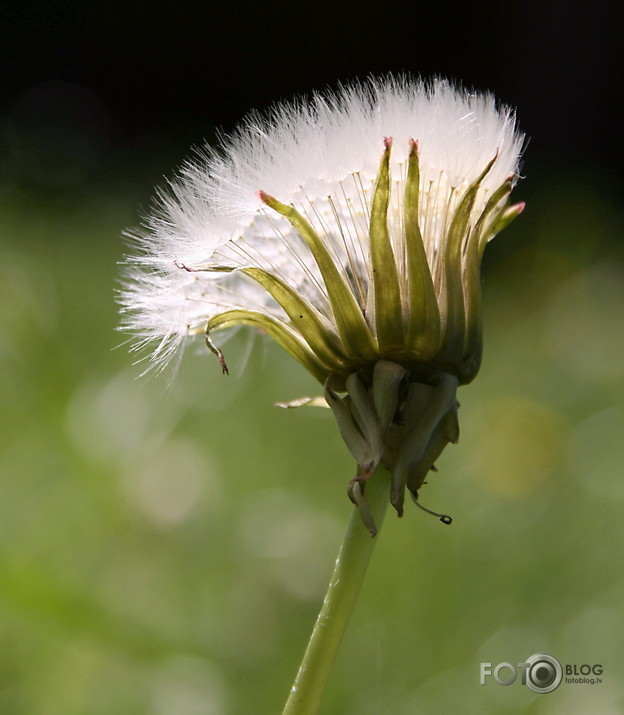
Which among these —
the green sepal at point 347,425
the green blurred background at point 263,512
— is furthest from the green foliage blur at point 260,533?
the green sepal at point 347,425

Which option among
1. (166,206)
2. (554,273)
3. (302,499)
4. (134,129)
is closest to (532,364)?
(554,273)

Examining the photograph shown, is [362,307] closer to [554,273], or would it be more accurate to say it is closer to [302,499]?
[302,499]

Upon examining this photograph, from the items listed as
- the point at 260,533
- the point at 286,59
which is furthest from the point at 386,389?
the point at 286,59

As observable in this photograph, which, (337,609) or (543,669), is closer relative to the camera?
(337,609)

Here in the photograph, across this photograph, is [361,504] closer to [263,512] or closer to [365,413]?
[365,413]

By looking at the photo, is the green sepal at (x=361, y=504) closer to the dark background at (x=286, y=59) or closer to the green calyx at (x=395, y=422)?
the green calyx at (x=395, y=422)

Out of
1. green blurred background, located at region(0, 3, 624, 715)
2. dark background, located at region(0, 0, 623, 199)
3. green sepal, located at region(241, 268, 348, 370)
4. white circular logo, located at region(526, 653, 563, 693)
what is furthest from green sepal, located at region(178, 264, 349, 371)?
dark background, located at region(0, 0, 623, 199)

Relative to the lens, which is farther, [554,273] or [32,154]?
[32,154]
